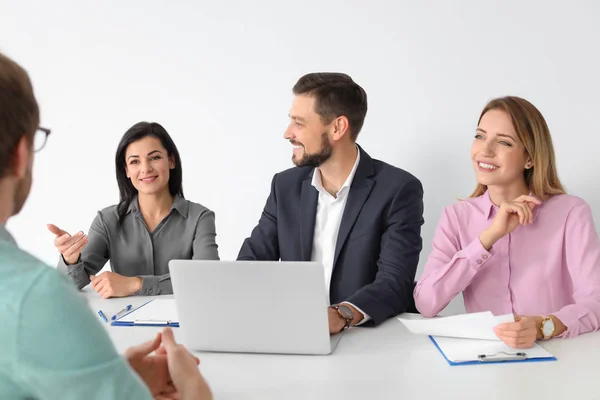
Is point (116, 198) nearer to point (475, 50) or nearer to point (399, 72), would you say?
point (399, 72)

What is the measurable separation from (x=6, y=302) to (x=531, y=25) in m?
2.65

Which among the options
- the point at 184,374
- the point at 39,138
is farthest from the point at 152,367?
the point at 39,138

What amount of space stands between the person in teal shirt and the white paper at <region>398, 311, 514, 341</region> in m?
0.99

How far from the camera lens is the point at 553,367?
1.53 meters

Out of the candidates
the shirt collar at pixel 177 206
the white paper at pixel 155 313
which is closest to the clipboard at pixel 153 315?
the white paper at pixel 155 313

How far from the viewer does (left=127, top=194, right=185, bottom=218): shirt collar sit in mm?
2871

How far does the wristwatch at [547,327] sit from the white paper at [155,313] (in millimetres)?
1076

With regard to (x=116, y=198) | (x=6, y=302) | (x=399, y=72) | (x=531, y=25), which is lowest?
(x=116, y=198)

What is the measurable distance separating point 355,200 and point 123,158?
114cm

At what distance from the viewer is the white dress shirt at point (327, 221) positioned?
2.54 m

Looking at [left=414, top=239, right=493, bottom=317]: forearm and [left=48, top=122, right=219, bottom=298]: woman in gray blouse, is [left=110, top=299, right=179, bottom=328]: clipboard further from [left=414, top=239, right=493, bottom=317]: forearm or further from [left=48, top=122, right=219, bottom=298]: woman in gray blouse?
[left=414, top=239, right=493, bottom=317]: forearm

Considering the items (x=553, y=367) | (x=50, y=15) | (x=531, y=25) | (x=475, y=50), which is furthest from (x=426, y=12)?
(x=50, y=15)

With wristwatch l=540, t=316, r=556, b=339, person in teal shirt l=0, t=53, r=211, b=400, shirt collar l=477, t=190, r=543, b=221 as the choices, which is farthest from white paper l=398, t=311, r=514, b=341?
person in teal shirt l=0, t=53, r=211, b=400

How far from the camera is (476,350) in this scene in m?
1.65
